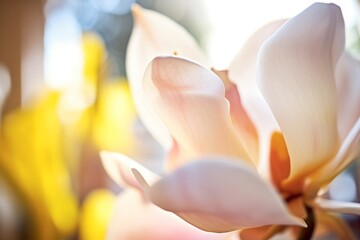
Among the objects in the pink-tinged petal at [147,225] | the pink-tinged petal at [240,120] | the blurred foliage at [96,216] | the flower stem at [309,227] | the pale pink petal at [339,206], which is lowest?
the blurred foliage at [96,216]

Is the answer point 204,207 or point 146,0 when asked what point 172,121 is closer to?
point 204,207

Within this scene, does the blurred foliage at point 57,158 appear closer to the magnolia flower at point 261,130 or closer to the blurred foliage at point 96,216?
the blurred foliage at point 96,216

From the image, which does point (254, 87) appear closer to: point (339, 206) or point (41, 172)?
point (339, 206)

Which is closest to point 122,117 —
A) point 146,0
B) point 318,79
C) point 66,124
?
point 66,124

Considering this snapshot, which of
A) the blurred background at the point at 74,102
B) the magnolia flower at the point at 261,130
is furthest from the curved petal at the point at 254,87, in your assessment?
the blurred background at the point at 74,102

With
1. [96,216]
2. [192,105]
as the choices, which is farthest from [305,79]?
[96,216]

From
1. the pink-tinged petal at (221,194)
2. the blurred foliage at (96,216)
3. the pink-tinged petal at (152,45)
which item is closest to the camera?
the pink-tinged petal at (221,194)
